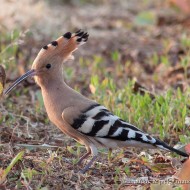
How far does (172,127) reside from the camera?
407 centimetres

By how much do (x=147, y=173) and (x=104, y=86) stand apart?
4.04 ft

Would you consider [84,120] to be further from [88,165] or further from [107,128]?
[88,165]

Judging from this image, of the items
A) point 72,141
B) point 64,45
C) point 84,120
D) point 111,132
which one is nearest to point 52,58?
point 64,45

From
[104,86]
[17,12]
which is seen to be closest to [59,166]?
[104,86]

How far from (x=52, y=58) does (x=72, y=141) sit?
65 centimetres

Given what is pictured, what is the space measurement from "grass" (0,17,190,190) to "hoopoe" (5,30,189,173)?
13cm

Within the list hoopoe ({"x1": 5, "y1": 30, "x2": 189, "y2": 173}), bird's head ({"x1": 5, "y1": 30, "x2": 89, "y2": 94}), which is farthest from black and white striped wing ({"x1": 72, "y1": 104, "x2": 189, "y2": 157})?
bird's head ({"x1": 5, "y1": 30, "x2": 89, "y2": 94})

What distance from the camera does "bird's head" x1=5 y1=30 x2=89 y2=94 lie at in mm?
3621

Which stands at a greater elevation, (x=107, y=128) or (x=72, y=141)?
(x=107, y=128)

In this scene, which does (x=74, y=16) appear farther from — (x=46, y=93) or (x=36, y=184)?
(x=36, y=184)

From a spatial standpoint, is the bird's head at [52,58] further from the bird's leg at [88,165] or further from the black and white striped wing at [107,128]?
the bird's leg at [88,165]

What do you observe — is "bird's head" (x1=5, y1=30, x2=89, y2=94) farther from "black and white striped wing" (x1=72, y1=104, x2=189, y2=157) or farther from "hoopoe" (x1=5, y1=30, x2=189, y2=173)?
"black and white striped wing" (x1=72, y1=104, x2=189, y2=157)

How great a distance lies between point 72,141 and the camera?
4.07 m

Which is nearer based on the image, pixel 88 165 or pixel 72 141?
pixel 88 165
